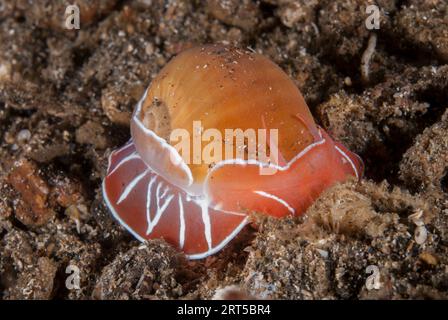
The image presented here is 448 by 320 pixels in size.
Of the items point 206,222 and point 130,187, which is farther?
point 130,187

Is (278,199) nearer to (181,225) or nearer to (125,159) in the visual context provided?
(181,225)

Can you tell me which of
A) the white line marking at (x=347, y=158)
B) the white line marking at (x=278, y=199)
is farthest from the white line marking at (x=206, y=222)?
the white line marking at (x=347, y=158)

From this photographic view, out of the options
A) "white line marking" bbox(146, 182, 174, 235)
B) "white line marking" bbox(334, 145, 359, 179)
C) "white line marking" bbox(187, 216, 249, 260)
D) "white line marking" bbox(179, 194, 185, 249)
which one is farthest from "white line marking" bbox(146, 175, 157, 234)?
"white line marking" bbox(334, 145, 359, 179)

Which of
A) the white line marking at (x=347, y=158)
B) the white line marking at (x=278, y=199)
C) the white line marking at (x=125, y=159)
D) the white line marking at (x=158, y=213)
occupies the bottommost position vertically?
the white line marking at (x=158, y=213)

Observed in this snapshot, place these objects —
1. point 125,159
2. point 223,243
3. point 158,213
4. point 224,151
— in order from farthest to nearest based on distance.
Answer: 1. point 125,159
2. point 158,213
3. point 223,243
4. point 224,151

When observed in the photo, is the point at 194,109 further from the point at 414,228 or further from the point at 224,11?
the point at 224,11

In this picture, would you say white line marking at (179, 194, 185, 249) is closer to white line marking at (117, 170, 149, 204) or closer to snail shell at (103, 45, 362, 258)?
snail shell at (103, 45, 362, 258)

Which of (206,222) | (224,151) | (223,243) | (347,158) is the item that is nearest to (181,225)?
(206,222)

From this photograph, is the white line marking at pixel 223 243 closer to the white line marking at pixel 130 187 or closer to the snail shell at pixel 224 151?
the snail shell at pixel 224 151
